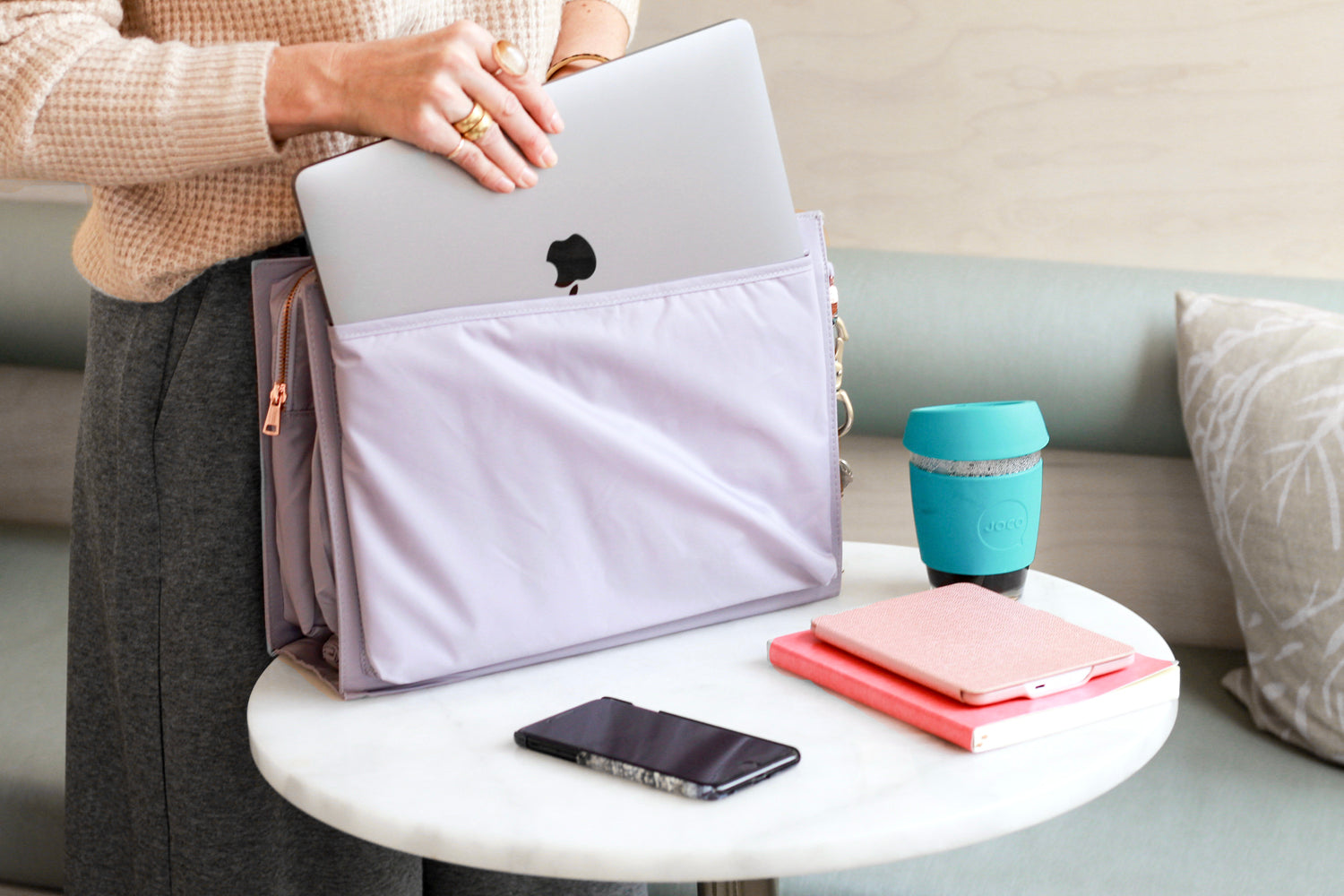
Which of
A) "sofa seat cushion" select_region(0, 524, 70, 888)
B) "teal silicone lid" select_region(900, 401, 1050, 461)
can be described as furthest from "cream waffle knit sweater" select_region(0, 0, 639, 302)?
"sofa seat cushion" select_region(0, 524, 70, 888)

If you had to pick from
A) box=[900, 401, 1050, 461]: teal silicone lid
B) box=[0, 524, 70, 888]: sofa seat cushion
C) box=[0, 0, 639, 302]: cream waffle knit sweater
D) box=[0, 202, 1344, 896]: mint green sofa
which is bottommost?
box=[0, 524, 70, 888]: sofa seat cushion

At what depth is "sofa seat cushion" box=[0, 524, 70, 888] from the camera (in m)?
1.18

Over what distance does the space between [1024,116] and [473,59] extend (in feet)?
3.03

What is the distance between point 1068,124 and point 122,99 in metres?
1.07

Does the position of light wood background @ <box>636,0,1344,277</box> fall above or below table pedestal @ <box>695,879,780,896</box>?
above

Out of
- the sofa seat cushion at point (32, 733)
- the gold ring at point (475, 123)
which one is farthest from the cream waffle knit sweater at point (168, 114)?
the sofa seat cushion at point (32, 733)

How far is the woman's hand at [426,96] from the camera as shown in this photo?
1.99ft

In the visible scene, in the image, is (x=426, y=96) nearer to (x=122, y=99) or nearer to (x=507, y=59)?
(x=507, y=59)

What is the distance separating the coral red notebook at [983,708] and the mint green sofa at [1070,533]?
0.39 m

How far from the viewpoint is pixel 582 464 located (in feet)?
2.18

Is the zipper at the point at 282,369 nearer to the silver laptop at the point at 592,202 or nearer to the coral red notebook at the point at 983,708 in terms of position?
the silver laptop at the point at 592,202

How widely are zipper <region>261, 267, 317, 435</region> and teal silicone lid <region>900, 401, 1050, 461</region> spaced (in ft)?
1.30

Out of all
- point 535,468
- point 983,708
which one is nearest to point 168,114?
point 535,468

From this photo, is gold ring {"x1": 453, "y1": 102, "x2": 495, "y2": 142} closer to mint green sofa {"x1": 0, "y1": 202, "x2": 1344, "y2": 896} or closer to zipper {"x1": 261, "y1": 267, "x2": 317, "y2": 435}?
zipper {"x1": 261, "y1": 267, "x2": 317, "y2": 435}
